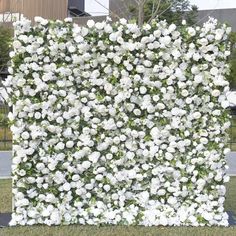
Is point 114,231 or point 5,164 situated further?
point 5,164

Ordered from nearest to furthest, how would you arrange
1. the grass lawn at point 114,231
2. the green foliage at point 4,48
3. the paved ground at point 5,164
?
the grass lawn at point 114,231 → the paved ground at point 5,164 → the green foliage at point 4,48

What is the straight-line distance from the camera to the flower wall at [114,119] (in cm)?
691

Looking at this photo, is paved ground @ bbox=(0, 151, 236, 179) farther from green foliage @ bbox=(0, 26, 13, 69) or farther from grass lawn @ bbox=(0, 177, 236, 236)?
grass lawn @ bbox=(0, 177, 236, 236)

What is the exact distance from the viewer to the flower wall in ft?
22.7

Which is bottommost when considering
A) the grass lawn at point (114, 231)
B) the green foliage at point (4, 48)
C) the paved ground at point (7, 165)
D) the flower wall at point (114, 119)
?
the paved ground at point (7, 165)

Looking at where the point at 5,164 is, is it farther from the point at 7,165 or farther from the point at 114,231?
the point at 114,231

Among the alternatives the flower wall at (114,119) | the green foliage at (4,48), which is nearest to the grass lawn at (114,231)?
the flower wall at (114,119)

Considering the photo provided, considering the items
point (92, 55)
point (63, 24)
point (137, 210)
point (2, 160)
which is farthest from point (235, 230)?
point (2, 160)

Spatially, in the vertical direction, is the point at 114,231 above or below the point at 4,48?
below

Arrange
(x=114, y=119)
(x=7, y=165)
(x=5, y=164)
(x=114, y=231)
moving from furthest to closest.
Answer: (x=5, y=164) → (x=7, y=165) → (x=114, y=119) → (x=114, y=231)

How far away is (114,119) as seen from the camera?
22.9 feet

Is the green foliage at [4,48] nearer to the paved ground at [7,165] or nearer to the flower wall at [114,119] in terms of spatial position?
the paved ground at [7,165]

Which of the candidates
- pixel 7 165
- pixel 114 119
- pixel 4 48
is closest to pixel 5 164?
pixel 7 165

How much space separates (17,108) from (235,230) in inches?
117
